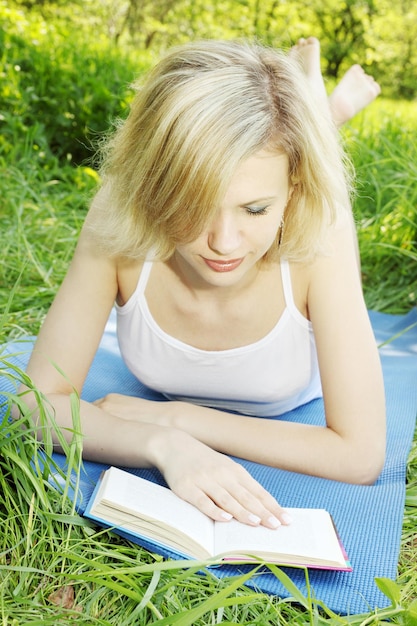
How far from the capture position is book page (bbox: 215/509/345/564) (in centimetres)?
170

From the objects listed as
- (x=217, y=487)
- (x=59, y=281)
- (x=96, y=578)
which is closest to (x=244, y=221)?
(x=217, y=487)

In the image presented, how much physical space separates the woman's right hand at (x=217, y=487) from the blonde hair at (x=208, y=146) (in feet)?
1.79

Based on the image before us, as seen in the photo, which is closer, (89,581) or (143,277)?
(89,581)

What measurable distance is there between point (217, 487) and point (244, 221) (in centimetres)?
64

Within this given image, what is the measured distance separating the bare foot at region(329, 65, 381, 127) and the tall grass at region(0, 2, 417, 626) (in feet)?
0.89

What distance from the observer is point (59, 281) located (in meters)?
3.81

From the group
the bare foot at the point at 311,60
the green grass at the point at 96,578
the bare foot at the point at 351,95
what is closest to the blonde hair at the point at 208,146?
the green grass at the point at 96,578

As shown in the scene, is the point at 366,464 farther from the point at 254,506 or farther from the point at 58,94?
the point at 58,94

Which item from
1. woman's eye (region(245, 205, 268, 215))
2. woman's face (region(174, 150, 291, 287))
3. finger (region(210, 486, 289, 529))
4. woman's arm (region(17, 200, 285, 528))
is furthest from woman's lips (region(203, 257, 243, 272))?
finger (region(210, 486, 289, 529))

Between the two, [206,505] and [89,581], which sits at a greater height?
[206,505]

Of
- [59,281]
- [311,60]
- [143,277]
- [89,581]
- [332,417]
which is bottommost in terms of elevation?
[59,281]

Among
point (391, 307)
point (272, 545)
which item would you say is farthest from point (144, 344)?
point (391, 307)

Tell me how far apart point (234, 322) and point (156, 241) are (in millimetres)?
394

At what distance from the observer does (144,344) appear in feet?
8.22
